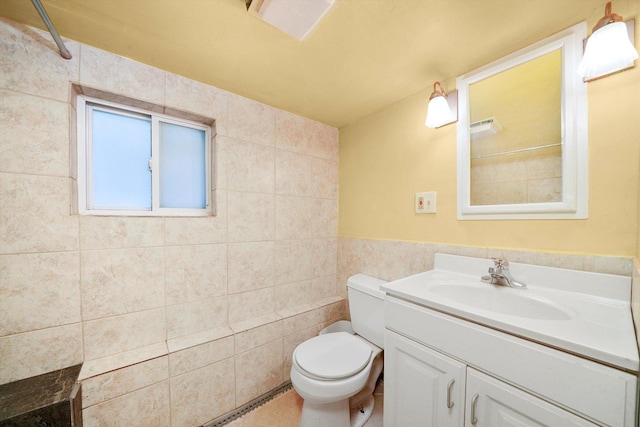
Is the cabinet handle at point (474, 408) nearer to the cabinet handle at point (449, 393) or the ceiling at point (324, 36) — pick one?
the cabinet handle at point (449, 393)

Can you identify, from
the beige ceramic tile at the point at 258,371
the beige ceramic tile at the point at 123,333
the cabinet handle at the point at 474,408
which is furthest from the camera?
the beige ceramic tile at the point at 258,371

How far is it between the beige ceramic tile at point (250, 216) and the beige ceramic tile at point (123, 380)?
72 centimetres

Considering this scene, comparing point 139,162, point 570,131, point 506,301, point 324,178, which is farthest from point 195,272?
point 570,131

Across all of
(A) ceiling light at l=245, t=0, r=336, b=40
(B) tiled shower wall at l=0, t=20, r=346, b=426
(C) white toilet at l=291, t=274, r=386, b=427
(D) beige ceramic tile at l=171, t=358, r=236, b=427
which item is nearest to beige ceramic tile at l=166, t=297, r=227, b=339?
(B) tiled shower wall at l=0, t=20, r=346, b=426

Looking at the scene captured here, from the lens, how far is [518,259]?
1052 mm

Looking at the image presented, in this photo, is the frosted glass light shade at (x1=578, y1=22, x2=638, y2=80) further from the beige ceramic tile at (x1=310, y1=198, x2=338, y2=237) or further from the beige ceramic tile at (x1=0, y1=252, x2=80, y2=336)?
the beige ceramic tile at (x1=0, y1=252, x2=80, y2=336)

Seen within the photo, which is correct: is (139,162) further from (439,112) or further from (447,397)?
(447,397)

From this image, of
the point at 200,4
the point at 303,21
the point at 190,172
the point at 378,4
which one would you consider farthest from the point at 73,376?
the point at 378,4

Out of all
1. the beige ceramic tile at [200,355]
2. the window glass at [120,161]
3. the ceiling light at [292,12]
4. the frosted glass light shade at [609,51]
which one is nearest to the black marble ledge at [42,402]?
the beige ceramic tile at [200,355]

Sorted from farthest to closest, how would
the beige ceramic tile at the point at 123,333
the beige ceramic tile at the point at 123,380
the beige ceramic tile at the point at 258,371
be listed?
1. the beige ceramic tile at the point at 258,371
2. the beige ceramic tile at the point at 123,333
3. the beige ceramic tile at the point at 123,380

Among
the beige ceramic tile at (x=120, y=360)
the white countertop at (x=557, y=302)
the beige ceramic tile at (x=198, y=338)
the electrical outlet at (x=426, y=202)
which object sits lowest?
the beige ceramic tile at (x=198, y=338)

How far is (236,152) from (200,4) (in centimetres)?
73

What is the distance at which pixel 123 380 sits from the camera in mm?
1040

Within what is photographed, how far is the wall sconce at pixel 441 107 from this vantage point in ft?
4.00
